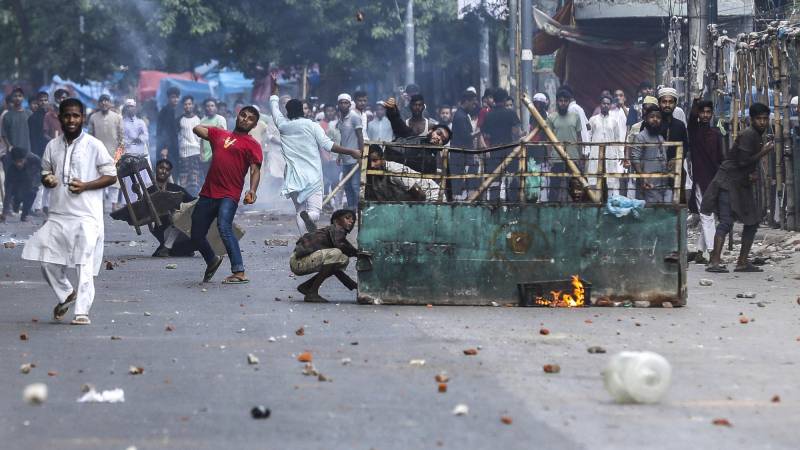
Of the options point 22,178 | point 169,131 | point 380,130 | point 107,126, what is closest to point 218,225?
point 380,130

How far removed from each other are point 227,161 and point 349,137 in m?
10.9

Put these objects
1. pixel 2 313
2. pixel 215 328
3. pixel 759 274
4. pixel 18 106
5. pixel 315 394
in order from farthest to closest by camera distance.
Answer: pixel 18 106 < pixel 759 274 < pixel 2 313 < pixel 215 328 < pixel 315 394

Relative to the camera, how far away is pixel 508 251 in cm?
1119

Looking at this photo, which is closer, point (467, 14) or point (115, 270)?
point (115, 270)

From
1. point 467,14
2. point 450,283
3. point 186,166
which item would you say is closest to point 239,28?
point 467,14

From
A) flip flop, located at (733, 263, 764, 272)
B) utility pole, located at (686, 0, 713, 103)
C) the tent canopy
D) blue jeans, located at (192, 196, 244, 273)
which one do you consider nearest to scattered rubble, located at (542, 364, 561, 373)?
blue jeans, located at (192, 196, 244, 273)

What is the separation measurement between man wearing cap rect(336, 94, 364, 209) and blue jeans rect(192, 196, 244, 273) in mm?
9708

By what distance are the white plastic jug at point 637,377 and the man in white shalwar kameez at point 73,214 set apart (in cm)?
434

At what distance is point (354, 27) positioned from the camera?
39000mm

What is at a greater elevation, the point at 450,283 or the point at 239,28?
the point at 239,28

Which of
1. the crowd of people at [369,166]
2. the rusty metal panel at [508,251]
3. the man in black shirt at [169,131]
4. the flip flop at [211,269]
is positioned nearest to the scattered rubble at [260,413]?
the crowd of people at [369,166]

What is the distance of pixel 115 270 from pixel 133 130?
1084 cm

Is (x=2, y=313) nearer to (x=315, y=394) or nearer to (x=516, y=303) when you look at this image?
(x=516, y=303)

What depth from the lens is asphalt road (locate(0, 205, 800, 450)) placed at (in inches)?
245
